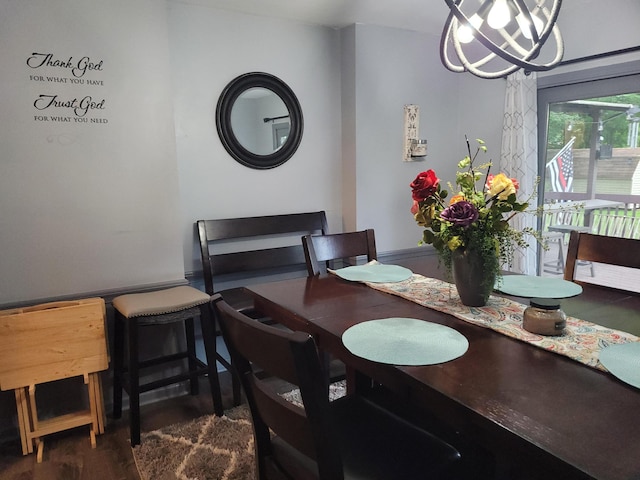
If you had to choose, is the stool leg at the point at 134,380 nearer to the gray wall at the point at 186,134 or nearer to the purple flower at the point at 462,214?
the gray wall at the point at 186,134

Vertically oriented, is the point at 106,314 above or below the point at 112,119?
below

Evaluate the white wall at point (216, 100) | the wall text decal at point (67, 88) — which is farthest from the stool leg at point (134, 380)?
the wall text decal at point (67, 88)

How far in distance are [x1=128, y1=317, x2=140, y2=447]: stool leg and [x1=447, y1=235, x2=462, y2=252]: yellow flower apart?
1458 millimetres

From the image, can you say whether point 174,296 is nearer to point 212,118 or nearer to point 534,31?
point 212,118

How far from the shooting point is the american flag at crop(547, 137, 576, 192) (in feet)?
9.96

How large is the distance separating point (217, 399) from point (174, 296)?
1.92 ft

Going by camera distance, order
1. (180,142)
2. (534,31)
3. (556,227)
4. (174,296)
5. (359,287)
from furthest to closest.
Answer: (556,227) → (180,142) → (174,296) → (359,287) → (534,31)

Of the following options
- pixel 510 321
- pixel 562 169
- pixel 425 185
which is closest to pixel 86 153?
pixel 425 185

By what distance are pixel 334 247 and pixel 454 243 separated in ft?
2.97

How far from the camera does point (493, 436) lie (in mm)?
897

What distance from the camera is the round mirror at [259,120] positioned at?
2869mm

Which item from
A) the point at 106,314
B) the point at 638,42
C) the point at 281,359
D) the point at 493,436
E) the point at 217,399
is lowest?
the point at 217,399

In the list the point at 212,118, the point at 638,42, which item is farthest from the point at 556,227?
the point at 212,118

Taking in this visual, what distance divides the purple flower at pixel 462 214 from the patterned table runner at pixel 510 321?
0.96ft
